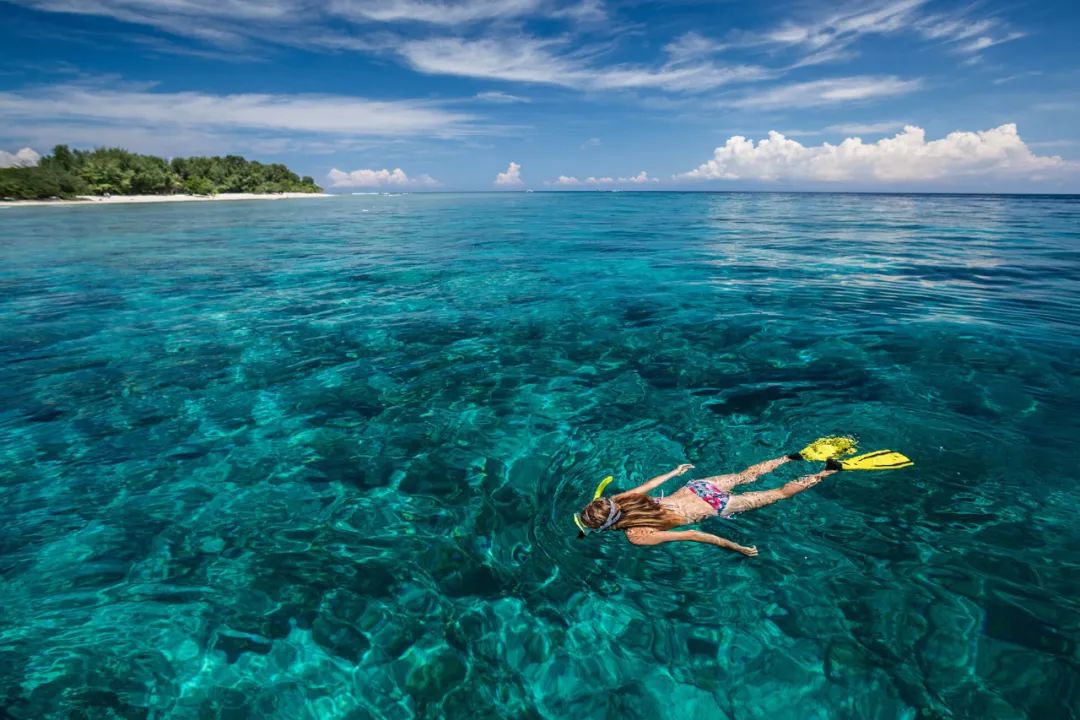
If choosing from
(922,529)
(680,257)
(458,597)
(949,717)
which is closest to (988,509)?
(922,529)

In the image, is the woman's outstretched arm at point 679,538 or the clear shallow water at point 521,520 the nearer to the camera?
the clear shallow water at point 521,520

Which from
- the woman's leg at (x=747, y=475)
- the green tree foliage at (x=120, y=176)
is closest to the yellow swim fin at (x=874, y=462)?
the woman's leg at (x=747, y=475)

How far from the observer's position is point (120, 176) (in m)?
107

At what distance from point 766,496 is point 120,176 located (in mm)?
141770

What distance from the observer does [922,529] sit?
23.1 feet

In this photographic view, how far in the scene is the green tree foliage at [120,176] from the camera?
93.9 m

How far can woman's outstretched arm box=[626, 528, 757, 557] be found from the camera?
625 cm

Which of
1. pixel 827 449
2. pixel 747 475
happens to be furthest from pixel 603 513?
pixel 827 449

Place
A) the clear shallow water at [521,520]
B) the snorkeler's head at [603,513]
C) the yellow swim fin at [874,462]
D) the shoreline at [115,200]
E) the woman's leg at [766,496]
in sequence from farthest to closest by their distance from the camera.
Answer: the shoreline at [115,200] < the yellow swim fin at [874,462] < the woman's leg at [766,496] < the snorkeler's head at [603,513] < the clear shallow water at [521,520]

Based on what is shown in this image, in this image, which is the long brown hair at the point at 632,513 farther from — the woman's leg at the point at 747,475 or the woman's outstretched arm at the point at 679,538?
the woman's leg at the point at 747,475

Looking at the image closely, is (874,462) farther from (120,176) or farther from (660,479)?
(120,176)

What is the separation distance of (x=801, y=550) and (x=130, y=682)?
8.05m

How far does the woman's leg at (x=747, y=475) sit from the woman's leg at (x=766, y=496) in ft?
0.71

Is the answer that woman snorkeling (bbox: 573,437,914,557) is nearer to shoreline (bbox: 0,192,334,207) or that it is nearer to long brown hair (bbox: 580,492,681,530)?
long brown hair (bbox: 580,492,681,530)
